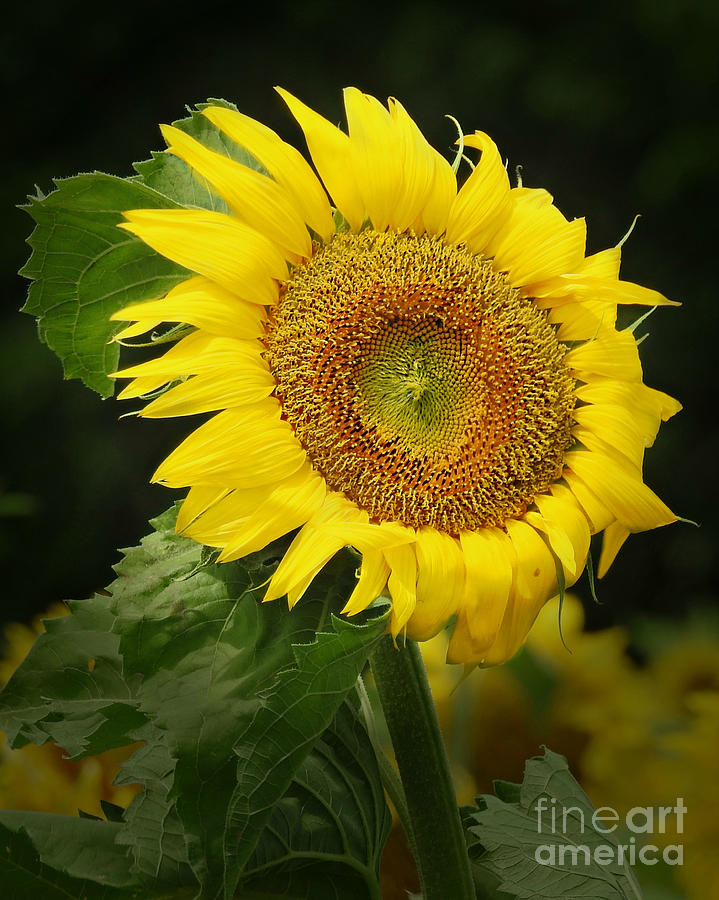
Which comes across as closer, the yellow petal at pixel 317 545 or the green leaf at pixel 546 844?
the yellow petal at pixel 317 545

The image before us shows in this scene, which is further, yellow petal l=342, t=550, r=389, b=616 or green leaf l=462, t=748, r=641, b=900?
green leaf l=462, t=748, r=641, b=900

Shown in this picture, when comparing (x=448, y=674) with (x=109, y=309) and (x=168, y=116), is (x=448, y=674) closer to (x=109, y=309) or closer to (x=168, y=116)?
(x=109, y=309)

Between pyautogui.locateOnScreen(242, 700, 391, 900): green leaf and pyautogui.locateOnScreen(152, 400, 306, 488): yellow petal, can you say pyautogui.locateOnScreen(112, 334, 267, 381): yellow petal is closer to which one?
pyautogui.locateOnScreen(152, 400, 306, 488): yellow petal

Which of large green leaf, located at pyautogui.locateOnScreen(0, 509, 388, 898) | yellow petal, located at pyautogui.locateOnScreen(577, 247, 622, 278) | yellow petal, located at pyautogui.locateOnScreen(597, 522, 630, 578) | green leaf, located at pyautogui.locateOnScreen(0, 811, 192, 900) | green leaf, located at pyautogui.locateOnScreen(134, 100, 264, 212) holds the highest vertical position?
green leaf, located at pyautogui.locateOnScreen(134, 100, 264, 212)

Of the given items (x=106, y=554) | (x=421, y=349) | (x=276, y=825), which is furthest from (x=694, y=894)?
(x=106, y=554)

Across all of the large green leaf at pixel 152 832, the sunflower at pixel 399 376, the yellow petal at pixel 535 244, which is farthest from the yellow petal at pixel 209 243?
the large green leaf at pixel 152 832

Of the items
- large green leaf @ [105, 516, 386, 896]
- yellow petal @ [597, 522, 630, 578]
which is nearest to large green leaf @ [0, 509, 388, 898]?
large green leaf @ [105, 516, 386, 896]

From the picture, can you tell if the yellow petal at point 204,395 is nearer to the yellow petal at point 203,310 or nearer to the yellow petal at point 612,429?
the yellow petal at point 203,310
